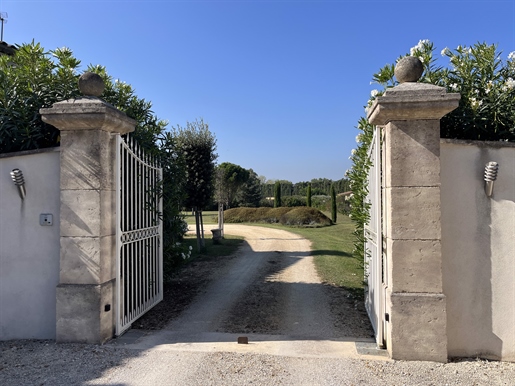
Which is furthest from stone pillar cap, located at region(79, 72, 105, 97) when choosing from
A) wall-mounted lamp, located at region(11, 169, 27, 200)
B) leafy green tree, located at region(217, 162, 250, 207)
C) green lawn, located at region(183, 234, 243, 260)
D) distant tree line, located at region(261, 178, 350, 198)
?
distant tree line, located at region(261, 178, 350, 198)

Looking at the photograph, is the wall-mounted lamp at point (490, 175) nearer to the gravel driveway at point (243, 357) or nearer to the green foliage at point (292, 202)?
the gravel driveway at point (243, 357)

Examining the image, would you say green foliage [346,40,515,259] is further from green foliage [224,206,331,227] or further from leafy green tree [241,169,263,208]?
leafy green tree [241,169,263,208]

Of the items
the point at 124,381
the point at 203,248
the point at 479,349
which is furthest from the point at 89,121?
the point at 203,248

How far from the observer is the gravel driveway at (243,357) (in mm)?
3115

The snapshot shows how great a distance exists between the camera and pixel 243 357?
11.6 ft

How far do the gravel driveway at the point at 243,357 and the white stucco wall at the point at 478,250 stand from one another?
262 mm

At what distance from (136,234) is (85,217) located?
2.71ft

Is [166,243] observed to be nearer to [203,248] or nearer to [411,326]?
[411,326]

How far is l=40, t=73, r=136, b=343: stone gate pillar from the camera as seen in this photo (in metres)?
3.80

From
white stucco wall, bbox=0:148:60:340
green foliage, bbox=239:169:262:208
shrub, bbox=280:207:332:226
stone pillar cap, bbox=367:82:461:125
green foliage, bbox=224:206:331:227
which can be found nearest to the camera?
stone pillar cap, bbox=367:82:461:125

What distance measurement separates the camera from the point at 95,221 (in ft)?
12.7

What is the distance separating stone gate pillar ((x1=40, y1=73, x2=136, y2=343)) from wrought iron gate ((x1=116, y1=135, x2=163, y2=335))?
215 millimetres

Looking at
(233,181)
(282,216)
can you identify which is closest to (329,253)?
(282,216)

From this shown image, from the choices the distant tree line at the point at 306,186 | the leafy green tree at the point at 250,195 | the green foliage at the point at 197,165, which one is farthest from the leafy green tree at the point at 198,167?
the distant tree line at the point at 306,186
